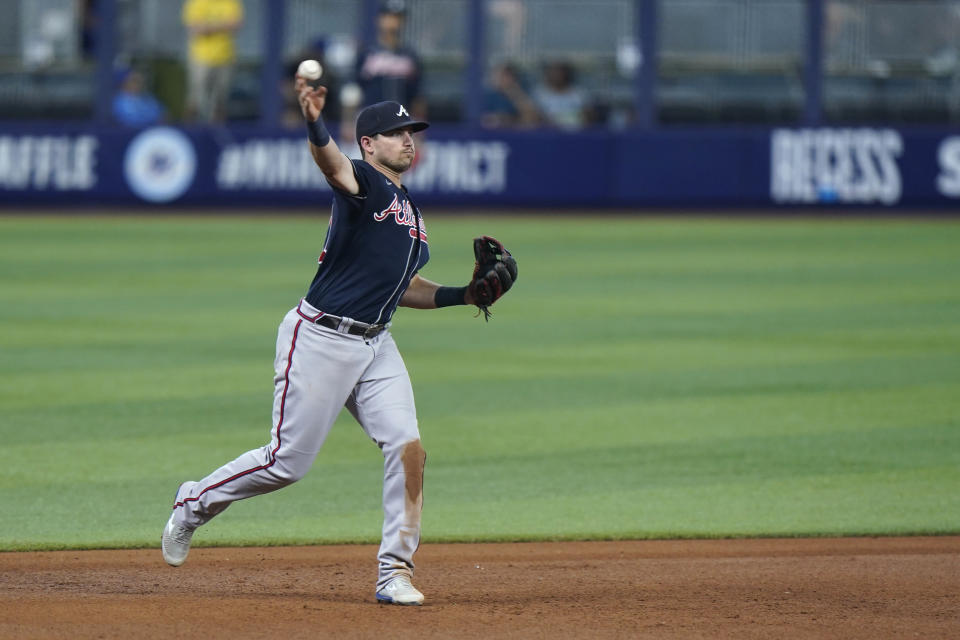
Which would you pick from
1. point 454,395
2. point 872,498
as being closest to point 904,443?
point 872,498

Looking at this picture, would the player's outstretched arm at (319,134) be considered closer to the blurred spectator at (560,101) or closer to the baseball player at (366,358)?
the baseball player at (366,358)

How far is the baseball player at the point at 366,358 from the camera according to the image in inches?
216

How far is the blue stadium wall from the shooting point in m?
20.8

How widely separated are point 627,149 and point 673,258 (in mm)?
4684

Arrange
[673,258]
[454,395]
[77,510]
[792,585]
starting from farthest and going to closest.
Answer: [673,258] → [454,395] → [77,510] → [792,585]

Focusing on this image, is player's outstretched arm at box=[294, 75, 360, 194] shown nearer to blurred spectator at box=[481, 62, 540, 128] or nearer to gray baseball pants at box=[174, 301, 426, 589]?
gray baseball pants at box=[174, 301, 426, 589]

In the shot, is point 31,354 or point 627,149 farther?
point 627,149

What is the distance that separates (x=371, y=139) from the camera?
18.3ft

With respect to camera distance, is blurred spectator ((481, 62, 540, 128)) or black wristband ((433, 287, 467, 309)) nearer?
black wristband ((433, 287, 467, 309))

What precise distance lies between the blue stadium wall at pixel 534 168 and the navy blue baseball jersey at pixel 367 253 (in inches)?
603

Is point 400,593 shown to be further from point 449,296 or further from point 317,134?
point 317,134

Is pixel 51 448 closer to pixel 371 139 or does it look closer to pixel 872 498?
pixel 371 139

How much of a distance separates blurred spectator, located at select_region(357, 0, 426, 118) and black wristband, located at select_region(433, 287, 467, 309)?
465 inches

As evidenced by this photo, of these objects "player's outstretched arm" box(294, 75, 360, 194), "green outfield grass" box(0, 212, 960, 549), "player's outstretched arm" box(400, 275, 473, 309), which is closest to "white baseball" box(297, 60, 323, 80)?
"player's outstretched arm" box(294, 75, 360, 194)
